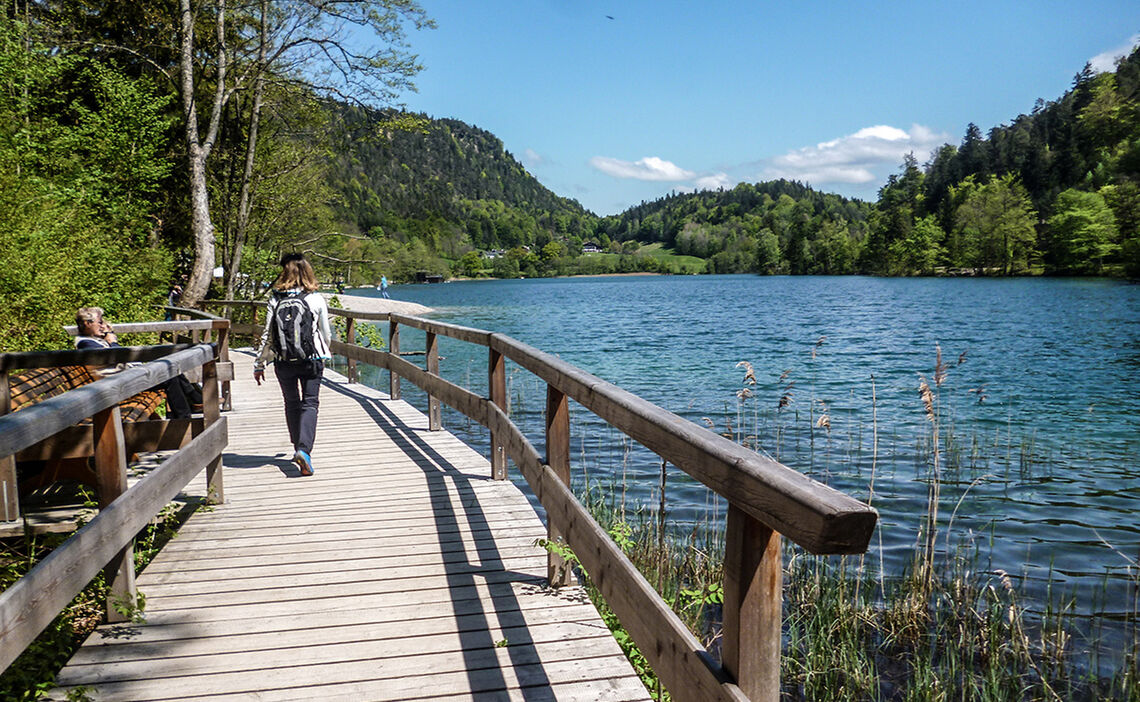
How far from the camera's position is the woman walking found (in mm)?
6027

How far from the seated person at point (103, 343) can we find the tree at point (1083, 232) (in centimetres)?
8434

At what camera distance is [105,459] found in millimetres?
3338

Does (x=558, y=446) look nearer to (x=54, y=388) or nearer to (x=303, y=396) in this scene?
(x=303, y=396)

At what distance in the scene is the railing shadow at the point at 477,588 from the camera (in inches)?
118

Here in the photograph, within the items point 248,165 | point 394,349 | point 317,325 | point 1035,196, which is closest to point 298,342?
point 317,325

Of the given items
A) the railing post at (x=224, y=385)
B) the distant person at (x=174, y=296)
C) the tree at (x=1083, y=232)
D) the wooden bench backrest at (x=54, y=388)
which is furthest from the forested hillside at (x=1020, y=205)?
the wooden bench backrest at (x=54, y=388)

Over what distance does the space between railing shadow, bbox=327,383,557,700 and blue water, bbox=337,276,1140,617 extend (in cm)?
253

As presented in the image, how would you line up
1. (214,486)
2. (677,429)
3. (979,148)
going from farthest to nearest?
(979,148), (214,486), (677,429)

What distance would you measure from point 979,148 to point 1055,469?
405 ft

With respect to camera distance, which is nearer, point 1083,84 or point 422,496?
point 422,496

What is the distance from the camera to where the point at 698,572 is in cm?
588

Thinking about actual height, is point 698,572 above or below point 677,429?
below

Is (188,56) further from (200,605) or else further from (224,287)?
(200,605)

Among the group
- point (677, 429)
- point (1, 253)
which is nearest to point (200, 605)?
point (677, 429)
